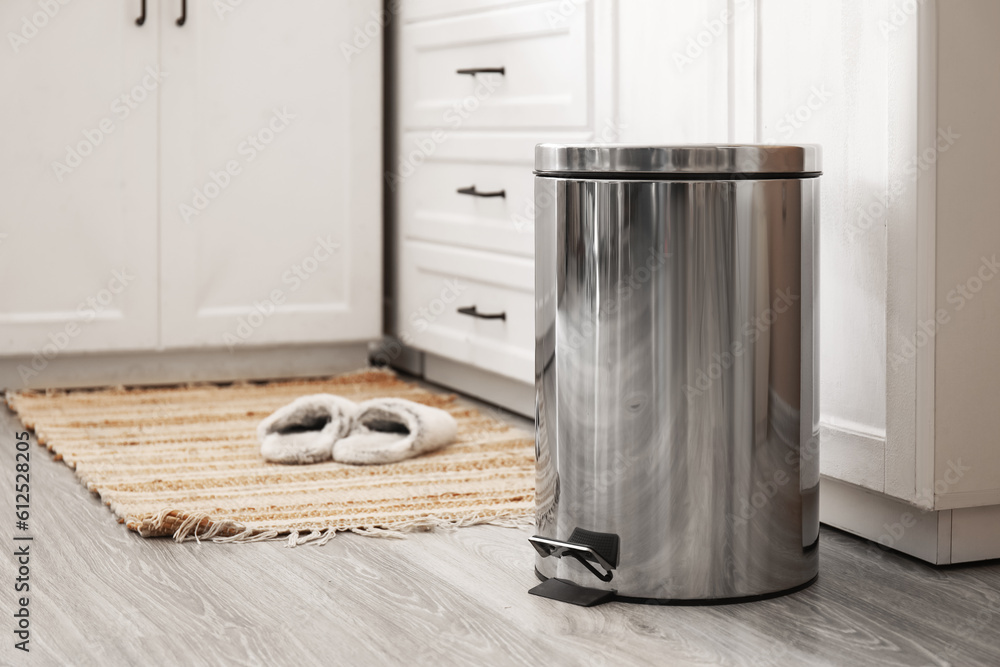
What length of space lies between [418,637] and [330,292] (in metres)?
1.49

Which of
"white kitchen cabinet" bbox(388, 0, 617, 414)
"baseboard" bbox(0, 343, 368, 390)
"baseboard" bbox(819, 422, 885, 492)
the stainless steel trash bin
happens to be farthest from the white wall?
"baseboard" bbox(0, 343, 368, 390)

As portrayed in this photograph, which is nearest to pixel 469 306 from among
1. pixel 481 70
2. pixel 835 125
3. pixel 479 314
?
pixel 479 314

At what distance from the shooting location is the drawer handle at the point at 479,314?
2109mm

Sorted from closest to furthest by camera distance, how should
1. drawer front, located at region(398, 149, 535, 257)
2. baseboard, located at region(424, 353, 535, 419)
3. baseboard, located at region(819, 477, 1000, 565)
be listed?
baseboard, located at region(819, 477, 1000, 565) → drawer front, located at region(398, 149, 535, 257) → baseboard, located at region(424, 353, 535, 419)

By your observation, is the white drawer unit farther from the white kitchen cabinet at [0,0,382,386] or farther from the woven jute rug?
the woven jute rug

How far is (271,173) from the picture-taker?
8.03 feet

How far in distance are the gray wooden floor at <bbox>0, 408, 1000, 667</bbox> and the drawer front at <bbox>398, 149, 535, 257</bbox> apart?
77cm

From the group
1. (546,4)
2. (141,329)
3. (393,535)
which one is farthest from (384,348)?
(393,535)

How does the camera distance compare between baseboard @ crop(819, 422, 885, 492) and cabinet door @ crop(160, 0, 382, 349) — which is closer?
baseboard @ crop(819, 422, 885, 492)

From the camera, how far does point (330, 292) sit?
2.51m

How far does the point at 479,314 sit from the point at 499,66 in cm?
43

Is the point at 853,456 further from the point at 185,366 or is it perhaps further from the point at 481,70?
the point at 185,366

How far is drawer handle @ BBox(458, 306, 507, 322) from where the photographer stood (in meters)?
2.11

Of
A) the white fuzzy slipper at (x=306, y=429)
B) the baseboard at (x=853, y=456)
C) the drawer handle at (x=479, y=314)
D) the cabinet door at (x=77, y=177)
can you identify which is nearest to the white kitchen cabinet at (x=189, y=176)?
the cabinet door at (x=77, y=177)
